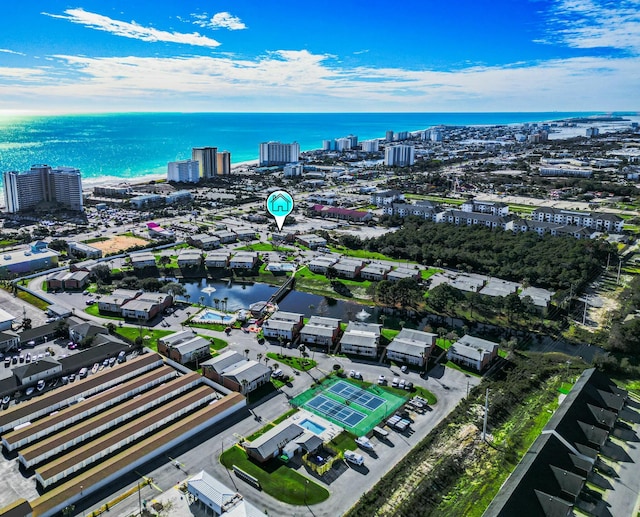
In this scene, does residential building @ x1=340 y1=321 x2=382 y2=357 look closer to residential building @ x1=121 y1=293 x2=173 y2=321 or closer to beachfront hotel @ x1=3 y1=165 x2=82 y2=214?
residential building @ x1=121 y1=293 x2=173 y2=321

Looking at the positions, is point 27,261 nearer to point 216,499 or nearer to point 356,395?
point 356,395

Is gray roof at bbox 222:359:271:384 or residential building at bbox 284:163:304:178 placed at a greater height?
residential building at bbox 284:163:304:178

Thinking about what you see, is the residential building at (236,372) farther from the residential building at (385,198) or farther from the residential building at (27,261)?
the residential building at (385,198)

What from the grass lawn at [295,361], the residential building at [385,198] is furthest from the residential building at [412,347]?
the residential building at [385,198]

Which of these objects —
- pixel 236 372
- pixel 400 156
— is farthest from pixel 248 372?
pixel 400 156

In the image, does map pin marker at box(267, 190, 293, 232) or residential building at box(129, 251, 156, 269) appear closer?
map pin marker at box(267, 190, 293, 232)

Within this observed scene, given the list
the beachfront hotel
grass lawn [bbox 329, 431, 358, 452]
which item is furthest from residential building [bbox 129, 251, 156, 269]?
the beachfront hotel

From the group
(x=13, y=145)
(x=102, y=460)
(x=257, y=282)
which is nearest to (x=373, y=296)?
(x=257, y=282)
